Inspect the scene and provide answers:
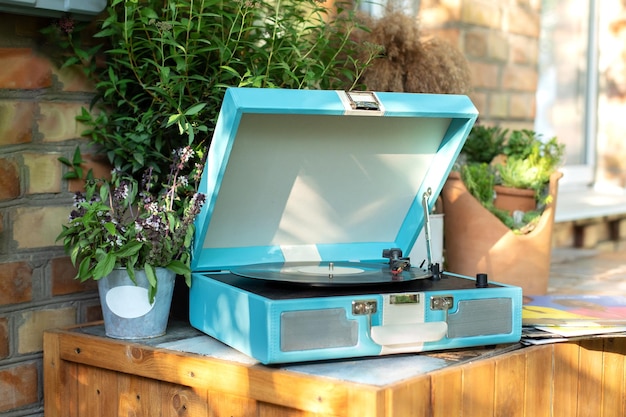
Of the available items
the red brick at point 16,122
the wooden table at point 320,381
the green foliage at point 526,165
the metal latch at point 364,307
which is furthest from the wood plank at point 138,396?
the green foliage at point 526,165

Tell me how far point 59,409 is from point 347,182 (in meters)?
0.69

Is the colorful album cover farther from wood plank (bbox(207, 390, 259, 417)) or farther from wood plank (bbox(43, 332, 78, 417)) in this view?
wood plank (bbox(43, 332, 78, 417))

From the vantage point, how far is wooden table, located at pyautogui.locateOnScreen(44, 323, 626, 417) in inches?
54.9

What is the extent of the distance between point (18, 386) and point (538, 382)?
3.09 feet

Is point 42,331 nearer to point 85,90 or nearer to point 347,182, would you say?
point 85,90

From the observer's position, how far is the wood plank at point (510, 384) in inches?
61.4

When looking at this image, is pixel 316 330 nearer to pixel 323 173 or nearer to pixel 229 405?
pixel 229 405

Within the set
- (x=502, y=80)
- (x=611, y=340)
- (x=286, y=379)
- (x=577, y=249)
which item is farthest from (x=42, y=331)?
(x=577, y=249)

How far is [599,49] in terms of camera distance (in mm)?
4133

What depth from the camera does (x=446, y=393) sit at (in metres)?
1.45

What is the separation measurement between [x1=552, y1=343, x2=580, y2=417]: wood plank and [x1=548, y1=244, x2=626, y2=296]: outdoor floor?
694 millimetres

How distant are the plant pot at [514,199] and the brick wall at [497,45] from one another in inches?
25.1

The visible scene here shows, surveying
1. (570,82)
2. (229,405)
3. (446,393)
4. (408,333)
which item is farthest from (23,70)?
(570,82)

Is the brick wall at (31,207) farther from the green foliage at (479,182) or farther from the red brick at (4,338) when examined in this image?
the green foliage at (479,182)
